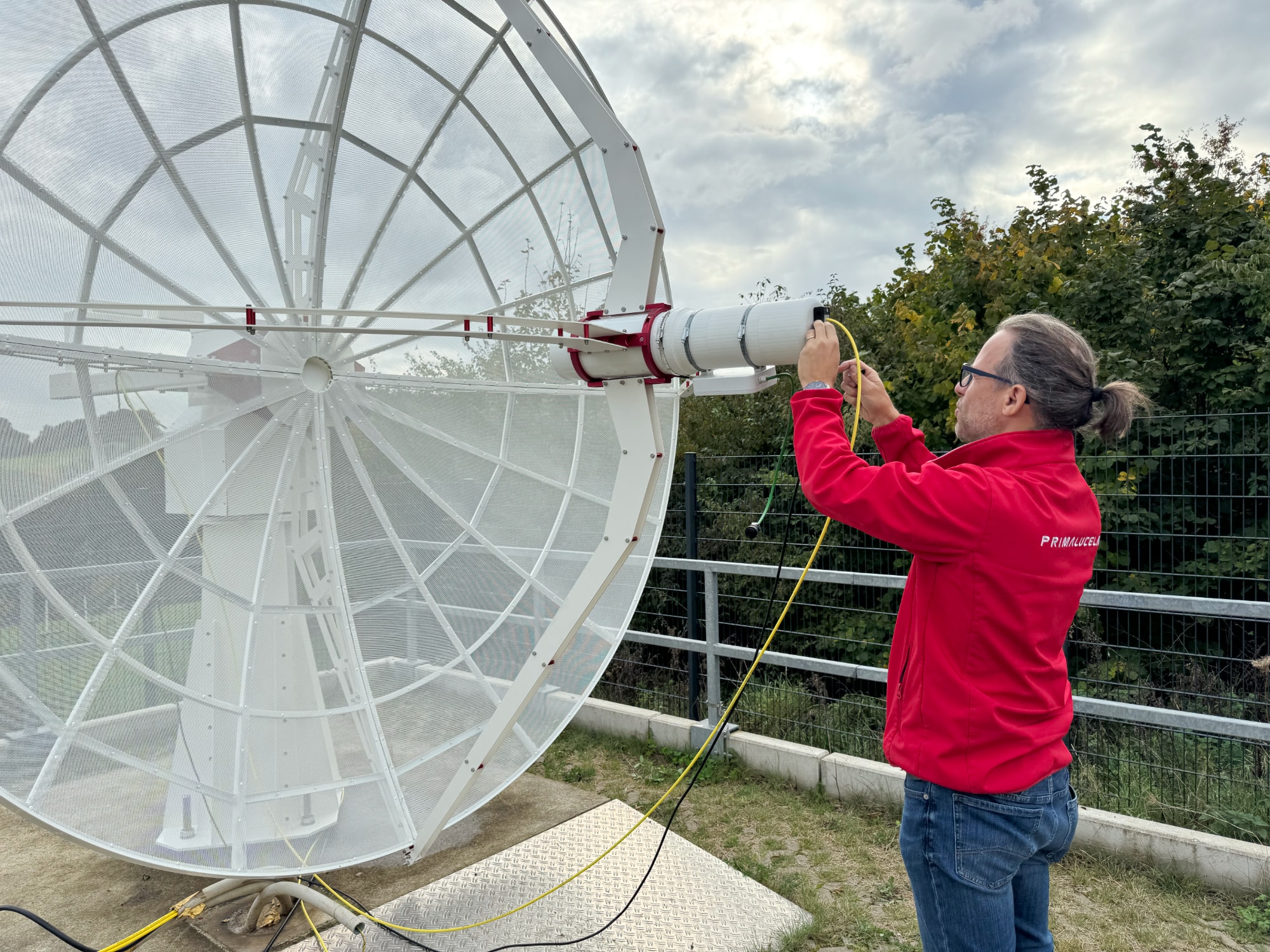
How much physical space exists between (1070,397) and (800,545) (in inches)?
140

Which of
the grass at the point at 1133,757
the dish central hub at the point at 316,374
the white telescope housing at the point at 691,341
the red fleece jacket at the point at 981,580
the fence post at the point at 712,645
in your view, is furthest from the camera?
the fence post at the point at 712,645

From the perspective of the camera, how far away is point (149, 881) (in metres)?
3.67

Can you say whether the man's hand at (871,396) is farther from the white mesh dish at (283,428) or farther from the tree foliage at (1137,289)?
the tree foliage at (1137,289)

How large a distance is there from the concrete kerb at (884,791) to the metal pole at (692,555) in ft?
0.65

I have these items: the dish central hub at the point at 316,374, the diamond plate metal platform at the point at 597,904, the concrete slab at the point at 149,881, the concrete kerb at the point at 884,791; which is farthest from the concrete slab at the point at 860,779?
the dish central hub at the point at 316,374

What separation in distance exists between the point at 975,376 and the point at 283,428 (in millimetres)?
2229

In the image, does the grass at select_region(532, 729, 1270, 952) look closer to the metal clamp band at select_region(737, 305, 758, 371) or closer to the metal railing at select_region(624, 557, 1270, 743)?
the metal railing at select_region(624, 557, 1270, 743)

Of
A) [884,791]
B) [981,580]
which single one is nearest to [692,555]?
[884,791]

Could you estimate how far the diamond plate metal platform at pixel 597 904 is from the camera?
3.14m

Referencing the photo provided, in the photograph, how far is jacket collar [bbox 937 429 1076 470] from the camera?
1902 millimetres

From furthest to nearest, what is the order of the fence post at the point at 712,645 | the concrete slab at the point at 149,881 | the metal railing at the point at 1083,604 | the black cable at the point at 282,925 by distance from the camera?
1. the fence post at the point at 712,645
2. the metal railing at the point at 1083,604
3. the concrete slab at the point at 149,881
4. the black cable at the point at 282,925

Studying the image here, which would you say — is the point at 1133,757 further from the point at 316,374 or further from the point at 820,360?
the point at 316,374

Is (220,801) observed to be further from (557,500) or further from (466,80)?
(466,80)

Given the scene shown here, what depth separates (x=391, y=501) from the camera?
3.18 metres
